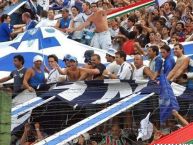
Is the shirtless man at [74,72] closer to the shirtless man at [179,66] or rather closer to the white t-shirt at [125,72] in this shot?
the white t-shirt at [125,72]

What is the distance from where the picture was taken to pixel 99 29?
2019 centimetres

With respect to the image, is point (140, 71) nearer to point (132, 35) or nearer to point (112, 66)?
point (112, 66)

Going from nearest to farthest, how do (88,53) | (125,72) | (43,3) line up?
1. (125,72)
2. (88,53)
3. (43,3)

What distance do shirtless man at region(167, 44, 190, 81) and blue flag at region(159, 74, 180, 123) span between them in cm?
106

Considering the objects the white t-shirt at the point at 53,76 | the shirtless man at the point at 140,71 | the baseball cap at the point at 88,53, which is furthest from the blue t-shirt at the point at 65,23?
the shirtless man at the point at 140,71

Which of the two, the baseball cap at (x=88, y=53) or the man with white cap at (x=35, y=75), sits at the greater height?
the baseball cap at (x=88, y=53)

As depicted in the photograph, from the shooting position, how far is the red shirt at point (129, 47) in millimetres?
18998

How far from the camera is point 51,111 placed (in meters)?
14.7

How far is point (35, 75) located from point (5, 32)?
18.5ft

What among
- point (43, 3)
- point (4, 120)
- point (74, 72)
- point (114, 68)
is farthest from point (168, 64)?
point (43, 3)

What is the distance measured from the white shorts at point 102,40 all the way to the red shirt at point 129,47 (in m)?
0.44

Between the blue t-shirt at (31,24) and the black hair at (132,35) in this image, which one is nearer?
the black hair at (132,35)

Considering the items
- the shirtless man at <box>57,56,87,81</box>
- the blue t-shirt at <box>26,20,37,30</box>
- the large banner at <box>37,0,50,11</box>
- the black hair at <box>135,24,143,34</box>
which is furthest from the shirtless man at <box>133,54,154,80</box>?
the large banner at <box>37,0,50,11</box>

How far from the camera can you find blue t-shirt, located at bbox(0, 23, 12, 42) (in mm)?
21594
